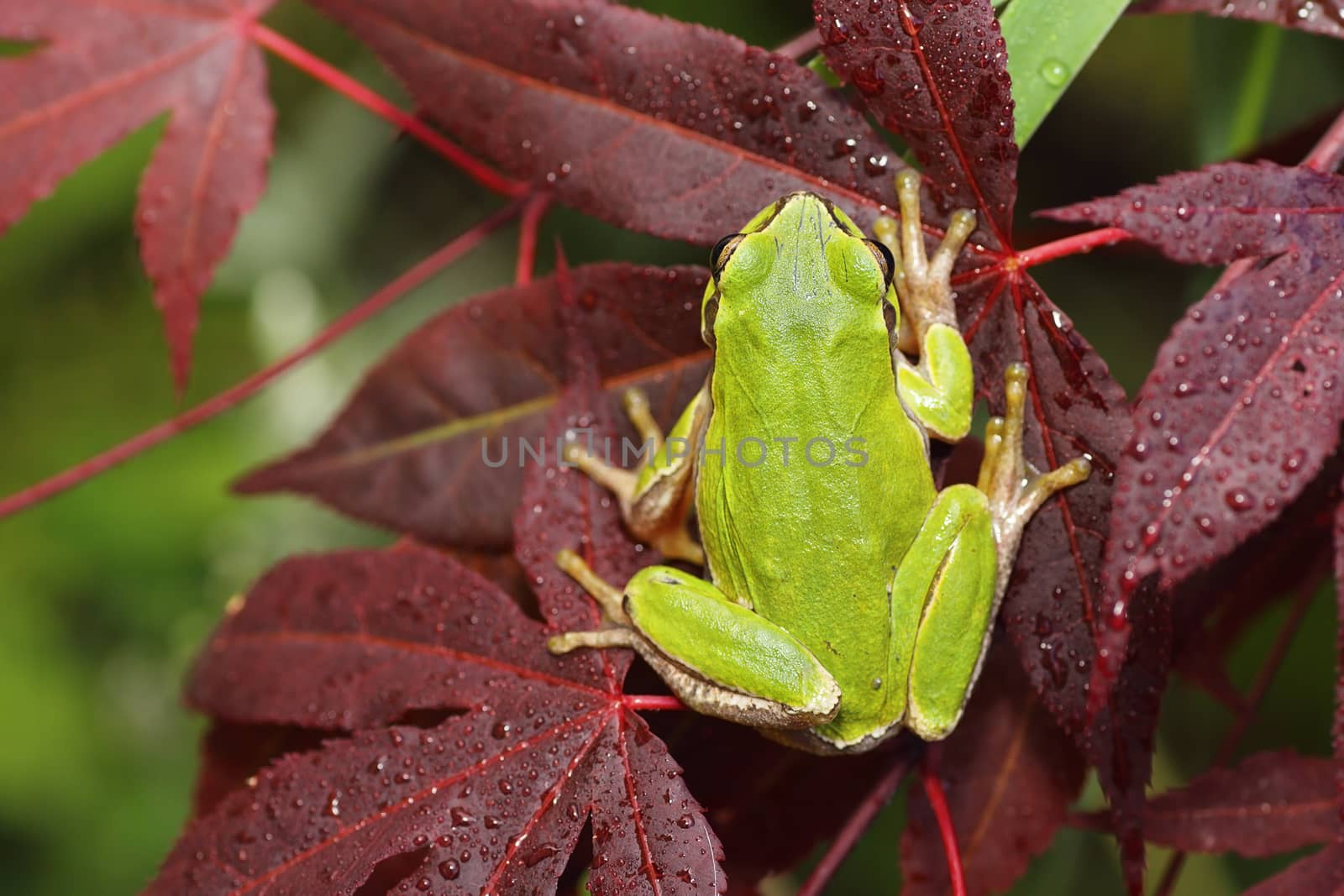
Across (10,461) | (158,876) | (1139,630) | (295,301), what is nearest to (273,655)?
(158,876)

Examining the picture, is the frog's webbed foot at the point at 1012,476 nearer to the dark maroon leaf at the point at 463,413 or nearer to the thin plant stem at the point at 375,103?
the dark maroon leaf at the point at 463,413

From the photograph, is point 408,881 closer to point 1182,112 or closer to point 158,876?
point 158,876

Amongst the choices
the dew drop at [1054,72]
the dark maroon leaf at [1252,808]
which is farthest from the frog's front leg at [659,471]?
the dark maroon leaf at [1252,808]

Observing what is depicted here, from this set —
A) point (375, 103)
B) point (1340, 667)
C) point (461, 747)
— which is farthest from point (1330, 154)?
point (375, 103)

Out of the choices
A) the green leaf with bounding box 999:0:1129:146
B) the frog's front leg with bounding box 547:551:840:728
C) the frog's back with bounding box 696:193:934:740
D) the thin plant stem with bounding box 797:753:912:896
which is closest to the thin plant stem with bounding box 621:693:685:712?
the frog's front leg with bounding box 547:551:840:728

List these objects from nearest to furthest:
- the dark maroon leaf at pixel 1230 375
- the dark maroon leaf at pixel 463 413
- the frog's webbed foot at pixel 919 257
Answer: the dark maroon leaf at pixel 1230 375, the frog's webbed foot at pixel 919 257, the dark maroon leaf at pixel 463 413

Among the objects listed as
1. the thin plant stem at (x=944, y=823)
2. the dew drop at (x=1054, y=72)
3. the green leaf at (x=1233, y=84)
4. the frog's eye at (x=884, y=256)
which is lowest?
the thin plant stem at (x=944, y=823)
